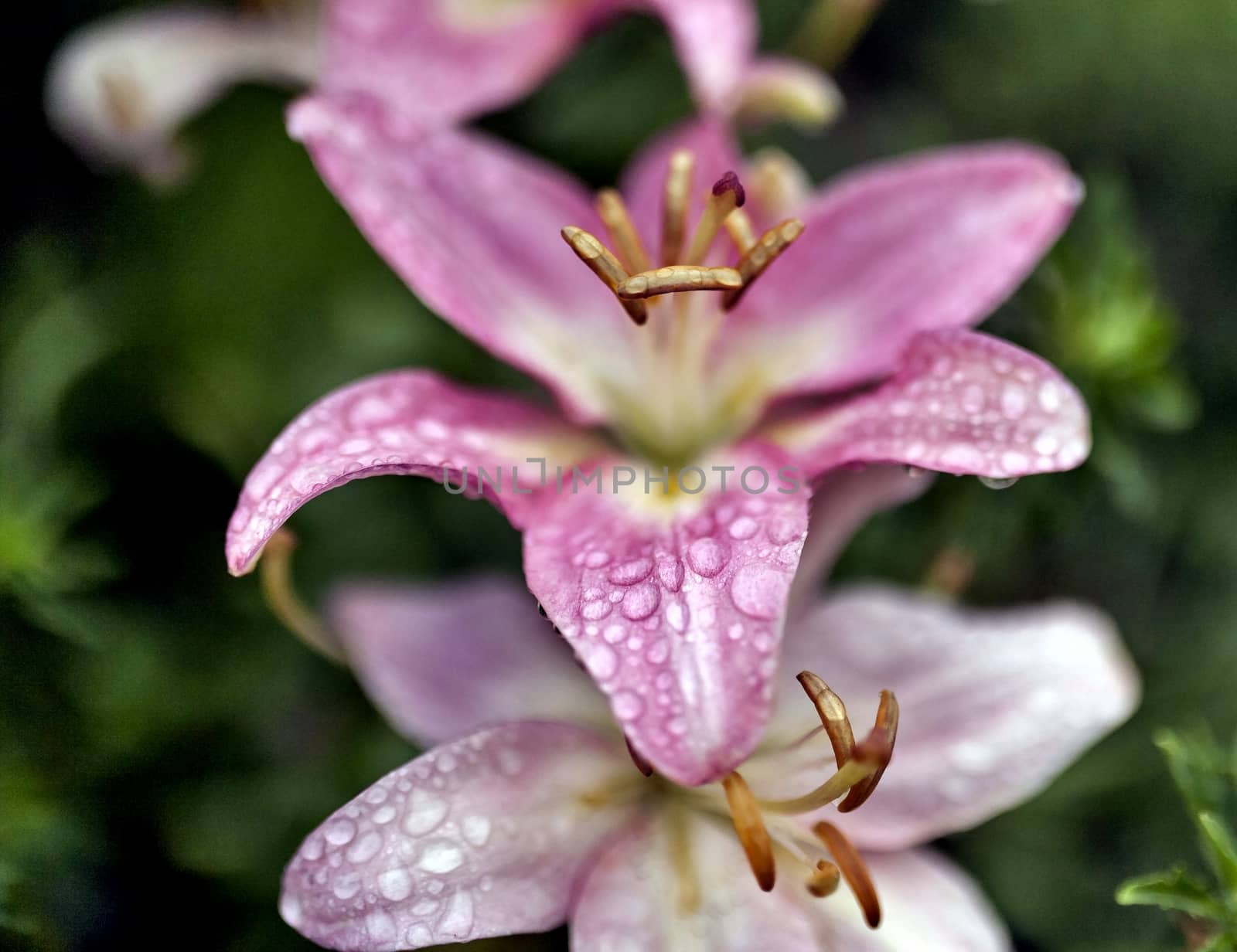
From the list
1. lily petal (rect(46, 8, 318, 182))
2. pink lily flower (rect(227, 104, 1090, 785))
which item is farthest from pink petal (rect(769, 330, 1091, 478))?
lily petal (rect(46, 8, 318, 182))

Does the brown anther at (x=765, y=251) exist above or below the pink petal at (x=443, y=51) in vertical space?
below

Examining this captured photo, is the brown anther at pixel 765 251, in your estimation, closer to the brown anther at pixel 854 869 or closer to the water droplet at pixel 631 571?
the water droplet at pixel 631 571

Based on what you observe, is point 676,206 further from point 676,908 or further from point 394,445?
point 676,908

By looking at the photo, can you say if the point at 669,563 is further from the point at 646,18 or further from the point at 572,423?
the point at 646,18

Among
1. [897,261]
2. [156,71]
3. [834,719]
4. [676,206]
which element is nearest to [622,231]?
[676,206]

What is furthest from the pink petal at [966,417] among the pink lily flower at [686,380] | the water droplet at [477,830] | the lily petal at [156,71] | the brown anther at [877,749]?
the lily petal at [156,71]

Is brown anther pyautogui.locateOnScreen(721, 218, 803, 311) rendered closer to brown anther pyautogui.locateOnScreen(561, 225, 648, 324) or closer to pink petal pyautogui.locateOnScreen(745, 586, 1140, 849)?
brown anther pyautogui.locateOnScreen(561, 225, 648, 324)
